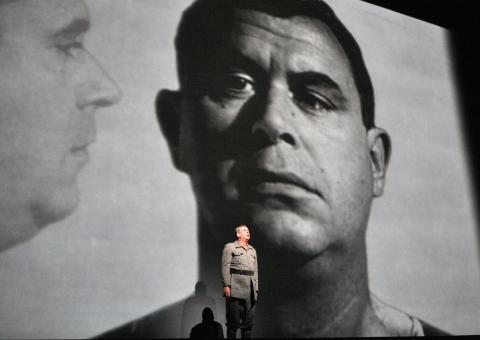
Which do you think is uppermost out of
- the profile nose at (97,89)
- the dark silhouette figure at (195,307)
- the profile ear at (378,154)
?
the profile nose at (97,89)

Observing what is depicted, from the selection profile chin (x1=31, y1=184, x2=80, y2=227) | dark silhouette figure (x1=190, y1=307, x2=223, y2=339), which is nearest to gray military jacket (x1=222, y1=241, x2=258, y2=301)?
dark silhouette figure (x1=190, y1=307, x2=223, y2=339)

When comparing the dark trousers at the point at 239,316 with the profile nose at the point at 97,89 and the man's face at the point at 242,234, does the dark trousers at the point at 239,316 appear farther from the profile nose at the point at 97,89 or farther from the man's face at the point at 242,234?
the profile nose at the point at 97,89

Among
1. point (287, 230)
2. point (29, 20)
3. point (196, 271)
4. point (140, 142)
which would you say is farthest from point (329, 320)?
point (29, 20)

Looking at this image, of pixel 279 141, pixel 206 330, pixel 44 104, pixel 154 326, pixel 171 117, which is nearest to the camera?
pixel 206 330

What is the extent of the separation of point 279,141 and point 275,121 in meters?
0.15

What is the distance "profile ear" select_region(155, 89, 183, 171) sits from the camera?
3528mm

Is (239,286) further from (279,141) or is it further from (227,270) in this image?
(279,141)

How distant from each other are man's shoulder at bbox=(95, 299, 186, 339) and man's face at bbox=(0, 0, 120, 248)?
807 mm

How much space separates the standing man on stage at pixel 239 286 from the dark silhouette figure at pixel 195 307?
689 millimetres

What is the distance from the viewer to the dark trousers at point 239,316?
2.56 metres

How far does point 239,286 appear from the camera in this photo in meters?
2.59

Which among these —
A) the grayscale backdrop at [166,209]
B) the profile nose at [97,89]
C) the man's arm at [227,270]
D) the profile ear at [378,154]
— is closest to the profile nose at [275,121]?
the grayscale backdrop at [166,209]

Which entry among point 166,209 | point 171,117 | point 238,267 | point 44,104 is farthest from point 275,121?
point 44,104

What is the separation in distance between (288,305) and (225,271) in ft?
3.54
